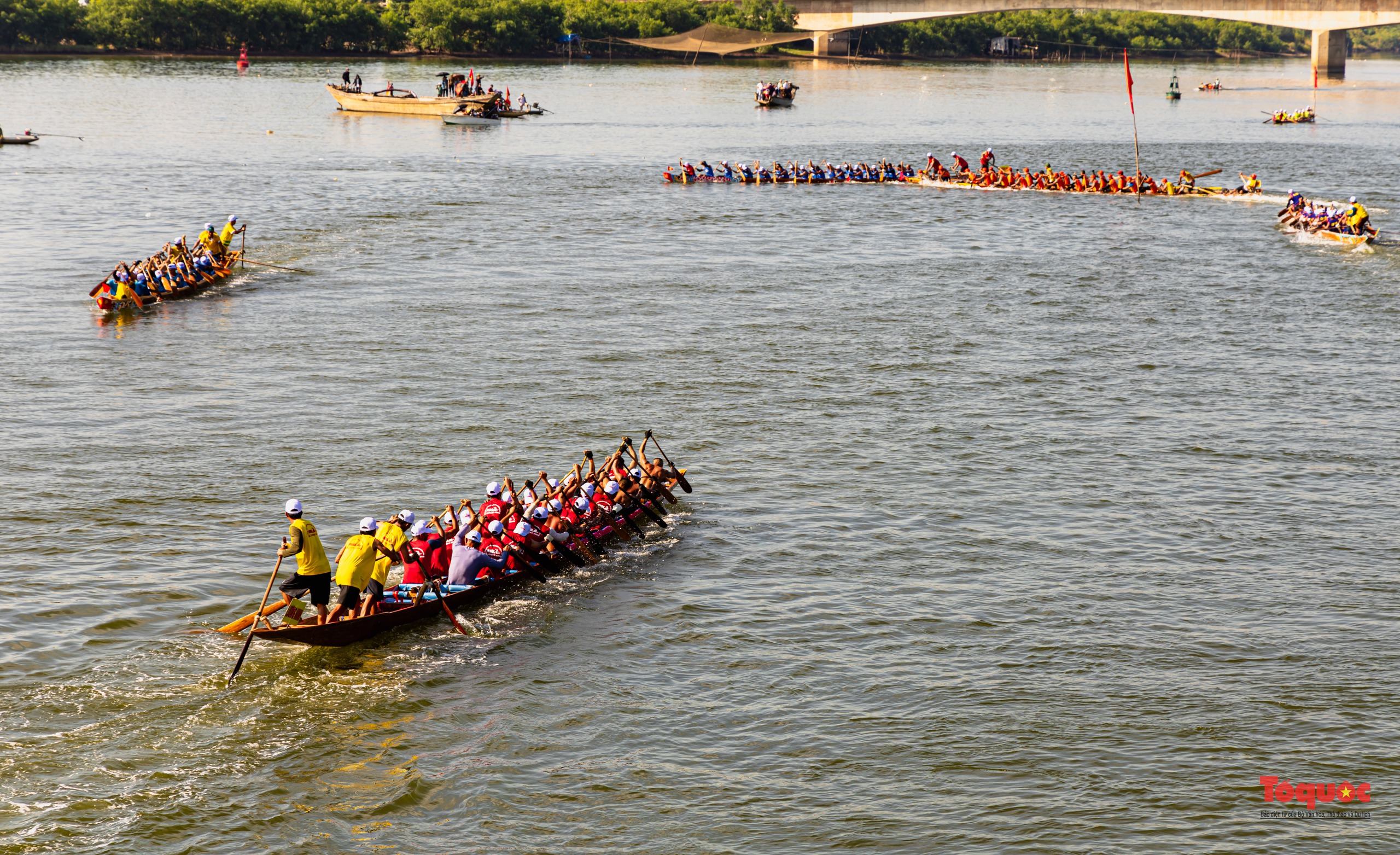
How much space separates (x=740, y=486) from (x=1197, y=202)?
50.3 m

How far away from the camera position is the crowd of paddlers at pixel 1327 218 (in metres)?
55.6

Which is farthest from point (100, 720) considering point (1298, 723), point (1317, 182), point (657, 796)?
point (1317, 182)

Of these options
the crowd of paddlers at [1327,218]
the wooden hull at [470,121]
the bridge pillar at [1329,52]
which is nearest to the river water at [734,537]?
the crowd of paddlers at [1327,218]

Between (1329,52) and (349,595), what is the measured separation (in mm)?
162566

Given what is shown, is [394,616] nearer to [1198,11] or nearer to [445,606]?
[445,606]

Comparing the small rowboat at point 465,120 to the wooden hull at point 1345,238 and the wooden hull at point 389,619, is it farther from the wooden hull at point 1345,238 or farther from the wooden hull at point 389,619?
the wooden hull at point 389,619

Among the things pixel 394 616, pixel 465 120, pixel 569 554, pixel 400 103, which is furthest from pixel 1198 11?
pixel 394 616

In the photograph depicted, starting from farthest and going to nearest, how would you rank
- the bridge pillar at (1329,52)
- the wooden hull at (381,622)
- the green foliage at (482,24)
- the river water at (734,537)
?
the green foliage at (482,24) < the bridge pillar at (1329,52) < the wooden hull at (381,622) < the river water at (734,537)

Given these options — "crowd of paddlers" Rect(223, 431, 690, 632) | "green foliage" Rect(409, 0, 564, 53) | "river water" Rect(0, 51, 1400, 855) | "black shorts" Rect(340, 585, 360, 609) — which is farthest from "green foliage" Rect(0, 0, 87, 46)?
"black shorts" Rect(340, 585, 360, 609)

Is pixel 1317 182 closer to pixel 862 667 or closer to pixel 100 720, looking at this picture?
pixel 862 667

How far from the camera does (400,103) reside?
103312mm

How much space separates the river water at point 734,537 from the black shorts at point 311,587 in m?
1.09

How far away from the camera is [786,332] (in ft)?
131

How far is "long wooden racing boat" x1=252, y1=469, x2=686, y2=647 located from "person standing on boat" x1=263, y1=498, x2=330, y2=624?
0.32 m
